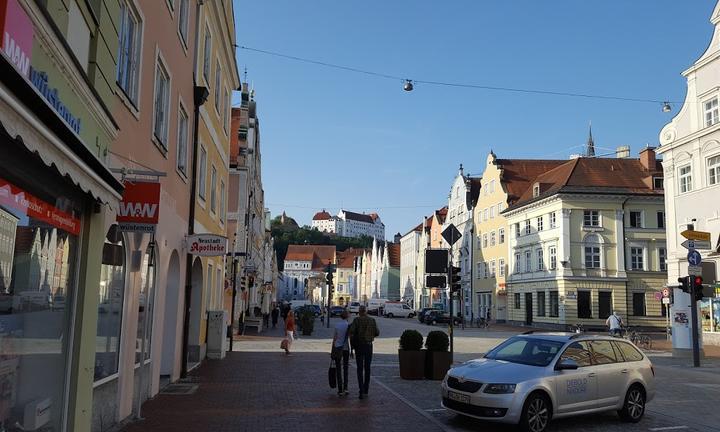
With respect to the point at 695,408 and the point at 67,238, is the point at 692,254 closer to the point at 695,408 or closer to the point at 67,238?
the point at 695,408

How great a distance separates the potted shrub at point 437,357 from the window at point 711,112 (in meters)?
19.8

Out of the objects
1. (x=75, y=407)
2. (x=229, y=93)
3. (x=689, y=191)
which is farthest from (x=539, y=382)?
(x=689, y=191)

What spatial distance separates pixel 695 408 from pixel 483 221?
54926 mm

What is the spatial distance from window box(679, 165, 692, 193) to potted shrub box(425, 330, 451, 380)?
19.6m

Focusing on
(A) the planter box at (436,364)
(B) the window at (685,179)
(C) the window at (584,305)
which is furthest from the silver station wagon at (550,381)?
(C) the window at (584,305)

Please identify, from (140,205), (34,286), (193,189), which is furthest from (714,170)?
(34,286)

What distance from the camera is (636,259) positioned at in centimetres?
5091

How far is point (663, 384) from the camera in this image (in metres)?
16.8

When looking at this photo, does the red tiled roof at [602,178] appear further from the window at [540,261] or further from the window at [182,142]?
the window at [182,142]

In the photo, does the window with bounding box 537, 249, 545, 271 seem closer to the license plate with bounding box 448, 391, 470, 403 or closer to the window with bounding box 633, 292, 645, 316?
the window with bounding box 633, 292, 645, 316

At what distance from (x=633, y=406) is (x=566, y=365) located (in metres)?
1.98

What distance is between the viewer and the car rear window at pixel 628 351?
11.2 meters

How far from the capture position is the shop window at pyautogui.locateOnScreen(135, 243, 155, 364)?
1089cm

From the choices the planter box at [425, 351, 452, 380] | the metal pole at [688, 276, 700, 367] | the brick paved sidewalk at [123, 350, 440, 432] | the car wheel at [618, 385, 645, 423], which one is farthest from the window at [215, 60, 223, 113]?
the metal pole at [688, 276, 700, 367]
